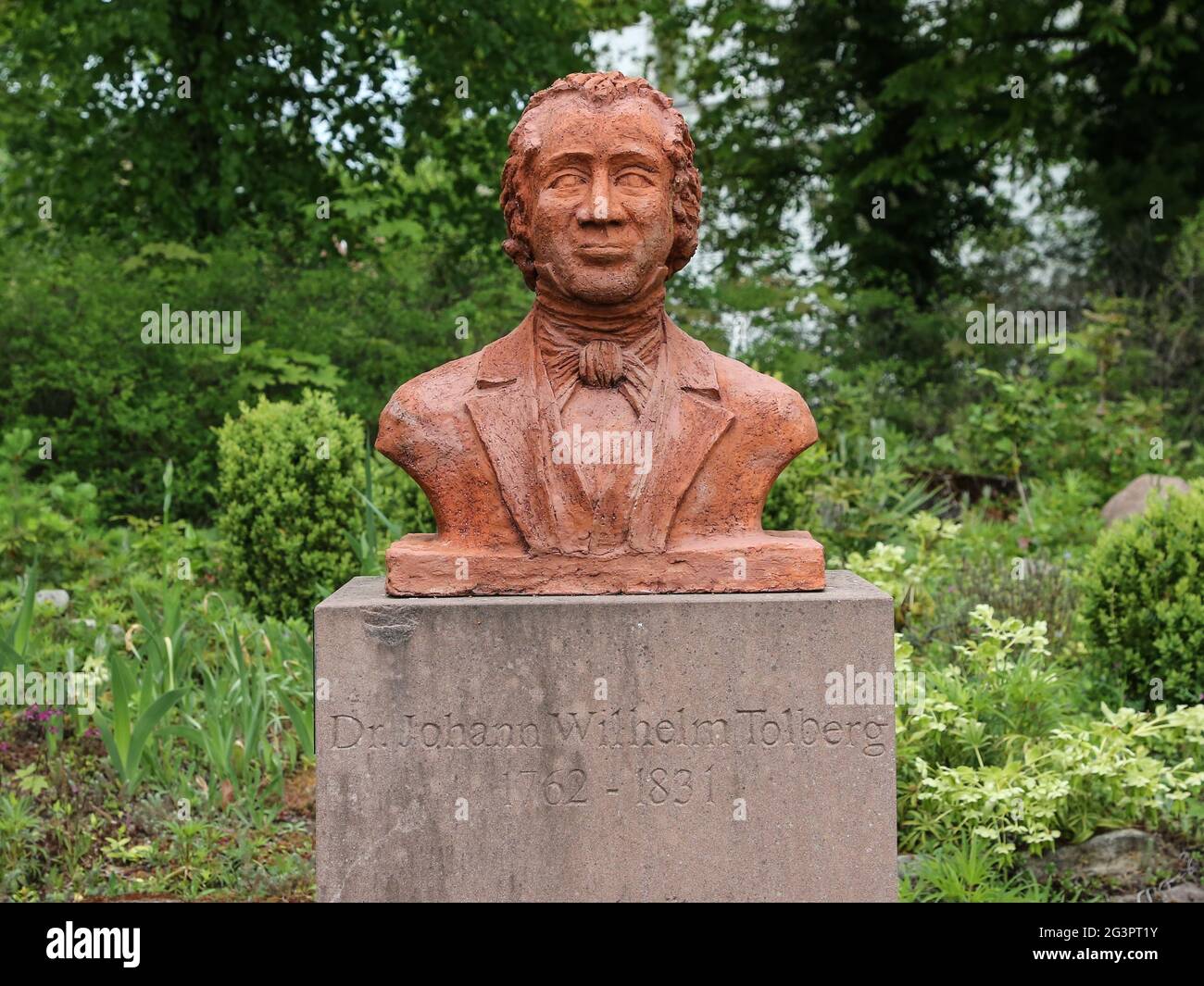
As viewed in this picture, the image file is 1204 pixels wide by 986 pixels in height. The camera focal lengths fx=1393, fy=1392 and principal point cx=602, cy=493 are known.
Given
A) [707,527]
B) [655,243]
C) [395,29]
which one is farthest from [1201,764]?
[395,29]

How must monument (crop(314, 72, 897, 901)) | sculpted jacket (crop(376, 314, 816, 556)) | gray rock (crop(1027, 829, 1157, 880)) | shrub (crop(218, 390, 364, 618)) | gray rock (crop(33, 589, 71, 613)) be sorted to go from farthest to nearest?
shrub (crop(218, 390, 364, 618)) → gray rock (crop(33, 589, 71, 613)) → gray rock (crop(1027, 829, 1157, 880)) → sculpted jacket (crop(376, 314, 816, 556)) → monument (crop(314, 72, 897, 901))

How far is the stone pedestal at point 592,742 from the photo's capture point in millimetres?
3949

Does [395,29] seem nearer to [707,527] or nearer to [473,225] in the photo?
[473,225]

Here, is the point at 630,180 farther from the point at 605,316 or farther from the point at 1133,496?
the point at 1133,496

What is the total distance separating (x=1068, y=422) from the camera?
983cm

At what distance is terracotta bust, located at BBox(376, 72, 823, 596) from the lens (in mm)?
3936

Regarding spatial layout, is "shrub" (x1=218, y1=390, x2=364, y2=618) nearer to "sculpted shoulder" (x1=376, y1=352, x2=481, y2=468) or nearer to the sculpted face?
"sculpted shoulder" (x1=376, y1=352, x2=481, y2=468)

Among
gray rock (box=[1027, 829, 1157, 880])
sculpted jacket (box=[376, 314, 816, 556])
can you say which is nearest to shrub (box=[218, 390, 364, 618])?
sculpted jacket (box=[376, 314, 816, 556])

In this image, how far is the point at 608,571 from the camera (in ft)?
13.3

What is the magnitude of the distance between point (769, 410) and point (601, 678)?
94cm

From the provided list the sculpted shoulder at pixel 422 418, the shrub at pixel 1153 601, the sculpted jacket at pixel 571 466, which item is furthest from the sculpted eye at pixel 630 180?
the shrub at pixel 1153 601

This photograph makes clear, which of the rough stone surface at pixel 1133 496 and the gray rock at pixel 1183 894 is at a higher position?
the rough stone surface at pixel 1133 496

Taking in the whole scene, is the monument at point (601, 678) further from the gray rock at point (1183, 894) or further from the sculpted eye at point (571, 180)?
the gray rock at point (1183, 894)

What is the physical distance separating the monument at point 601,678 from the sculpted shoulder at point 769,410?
16 centimetres
